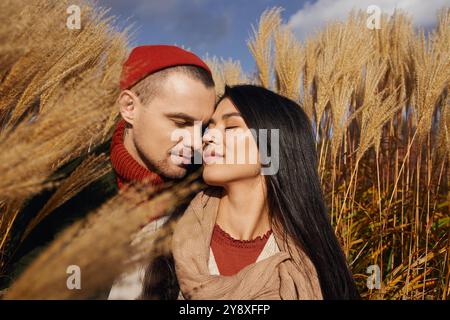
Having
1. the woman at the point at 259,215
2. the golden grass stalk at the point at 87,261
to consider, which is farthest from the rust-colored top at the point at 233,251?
the golden grass stalk at the point at 87,261

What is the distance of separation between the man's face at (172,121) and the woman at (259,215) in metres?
0.17

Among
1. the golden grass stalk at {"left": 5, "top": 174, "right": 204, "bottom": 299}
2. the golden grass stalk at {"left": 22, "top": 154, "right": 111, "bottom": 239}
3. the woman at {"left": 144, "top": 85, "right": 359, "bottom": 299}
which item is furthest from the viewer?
the woman at {"left": 144, "top": 85, "right": 359, "bottom": 299}

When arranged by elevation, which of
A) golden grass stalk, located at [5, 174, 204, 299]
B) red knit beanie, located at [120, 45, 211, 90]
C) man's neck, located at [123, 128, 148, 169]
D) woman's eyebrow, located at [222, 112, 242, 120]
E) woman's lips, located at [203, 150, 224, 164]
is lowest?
golden grass stalk, located at [5, 174, 204, 299]

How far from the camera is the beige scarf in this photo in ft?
4.52

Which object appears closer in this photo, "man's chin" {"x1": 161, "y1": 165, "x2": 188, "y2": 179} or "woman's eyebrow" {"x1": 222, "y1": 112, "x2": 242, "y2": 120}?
"woman's eyebrow" {"x1": 222, "y1": 112, "x2": 242, "y2": 120}

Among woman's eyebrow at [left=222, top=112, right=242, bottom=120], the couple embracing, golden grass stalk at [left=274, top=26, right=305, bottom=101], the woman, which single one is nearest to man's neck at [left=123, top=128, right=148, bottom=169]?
the couple embracing

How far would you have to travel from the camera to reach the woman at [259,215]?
56.5 inches

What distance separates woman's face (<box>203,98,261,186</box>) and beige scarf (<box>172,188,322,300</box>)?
0.18 m

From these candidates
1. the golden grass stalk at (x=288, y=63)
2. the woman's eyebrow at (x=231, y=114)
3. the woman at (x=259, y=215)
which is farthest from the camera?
the golden grass stalk at (x=288, y=63)

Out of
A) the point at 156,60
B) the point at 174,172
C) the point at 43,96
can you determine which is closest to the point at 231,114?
the point at 174,172

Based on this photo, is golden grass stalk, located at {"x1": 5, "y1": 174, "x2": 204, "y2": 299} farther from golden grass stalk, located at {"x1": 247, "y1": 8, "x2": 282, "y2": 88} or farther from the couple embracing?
golden grass stalk, located at {"x1": 247, "y1": 8, "x2": 282, "y2": 88}

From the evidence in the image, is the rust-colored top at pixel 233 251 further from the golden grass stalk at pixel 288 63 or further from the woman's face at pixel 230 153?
the golden grass stalk at pixel 288 63
